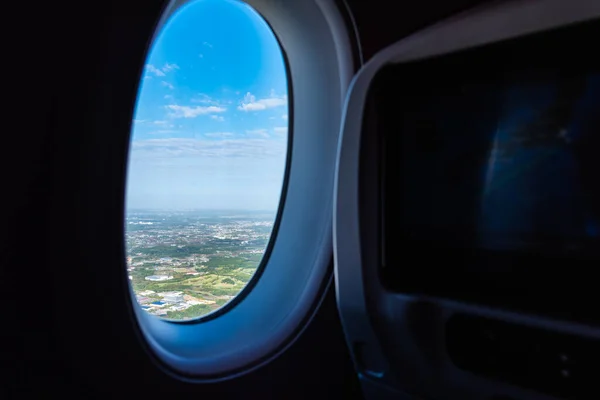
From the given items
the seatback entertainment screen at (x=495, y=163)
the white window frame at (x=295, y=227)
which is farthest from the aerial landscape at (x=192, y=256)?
the seatback entertainment screen at (x=495, y=163)

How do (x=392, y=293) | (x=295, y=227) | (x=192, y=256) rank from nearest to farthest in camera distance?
(x=392, y=293) → (x=192, y=256) → (x=295, y=227)

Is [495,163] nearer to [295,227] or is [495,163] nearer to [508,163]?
[508,163]

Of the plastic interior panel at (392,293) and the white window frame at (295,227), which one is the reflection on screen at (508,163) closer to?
the plastic interior panel at (392,293)

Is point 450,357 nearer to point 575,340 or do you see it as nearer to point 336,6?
point 575,340

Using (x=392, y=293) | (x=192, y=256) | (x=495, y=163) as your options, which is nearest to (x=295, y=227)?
(x=192, y=256)

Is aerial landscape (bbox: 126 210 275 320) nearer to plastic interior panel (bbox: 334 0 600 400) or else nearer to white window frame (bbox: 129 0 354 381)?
white window frame (bbox: 129 0 354 381)

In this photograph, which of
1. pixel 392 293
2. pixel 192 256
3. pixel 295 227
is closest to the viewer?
pixel 392 293

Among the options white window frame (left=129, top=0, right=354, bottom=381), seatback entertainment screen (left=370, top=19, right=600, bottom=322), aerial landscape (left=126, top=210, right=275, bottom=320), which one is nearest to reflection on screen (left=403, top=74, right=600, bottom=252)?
seatback entertainment screen (left=370, top=19, right=600, bottom=322)
